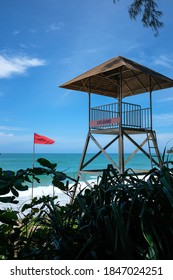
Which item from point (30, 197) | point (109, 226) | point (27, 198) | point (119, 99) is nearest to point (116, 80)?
point (119, 99)

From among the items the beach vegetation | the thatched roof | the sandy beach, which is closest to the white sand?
the sandy beach

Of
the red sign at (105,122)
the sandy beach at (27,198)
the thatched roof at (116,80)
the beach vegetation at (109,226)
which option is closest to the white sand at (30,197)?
the sandy beach at (27,198)

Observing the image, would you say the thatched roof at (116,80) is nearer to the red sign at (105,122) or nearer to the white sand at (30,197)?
the red sign at (105,122)

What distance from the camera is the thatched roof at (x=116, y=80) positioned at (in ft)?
30.4

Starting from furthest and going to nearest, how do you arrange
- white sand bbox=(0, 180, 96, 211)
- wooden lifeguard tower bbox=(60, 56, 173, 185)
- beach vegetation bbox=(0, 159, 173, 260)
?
wooden lifeguard tower bbox=(60, 56, 173, 185)
white sand bbox=(0, 180, 96, 211)
beach vegetation bbox=(0, 159, 173, 260)

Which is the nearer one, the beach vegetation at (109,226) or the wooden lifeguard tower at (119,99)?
the beach vegetation at (109,226)

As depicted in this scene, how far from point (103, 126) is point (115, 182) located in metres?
8.29

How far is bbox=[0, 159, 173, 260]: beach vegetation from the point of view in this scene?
100cm

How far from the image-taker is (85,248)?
1.09 metres

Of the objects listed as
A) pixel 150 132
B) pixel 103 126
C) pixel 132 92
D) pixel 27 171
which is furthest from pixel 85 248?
pixel 132 92

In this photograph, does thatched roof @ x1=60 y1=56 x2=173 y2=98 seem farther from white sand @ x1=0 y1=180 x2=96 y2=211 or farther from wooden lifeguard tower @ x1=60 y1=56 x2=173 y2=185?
white sand @ x1=0 y1=180 x2=96 y2=211

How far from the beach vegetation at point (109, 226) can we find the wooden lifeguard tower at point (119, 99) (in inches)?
302

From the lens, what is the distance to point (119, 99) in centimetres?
945
